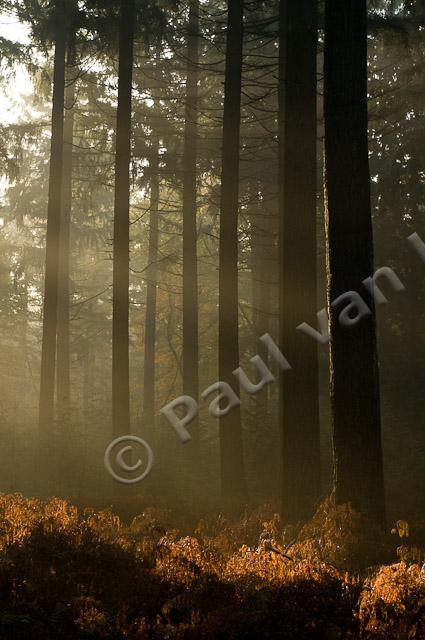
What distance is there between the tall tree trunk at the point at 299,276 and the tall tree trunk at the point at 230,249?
3.46m

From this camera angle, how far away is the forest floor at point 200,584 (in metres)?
5.01

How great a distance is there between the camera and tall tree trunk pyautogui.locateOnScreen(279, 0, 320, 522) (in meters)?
10.4

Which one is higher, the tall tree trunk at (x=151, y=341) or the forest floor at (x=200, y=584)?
the tall tree trunk at (x=151, y=341)

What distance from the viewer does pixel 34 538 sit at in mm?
7520

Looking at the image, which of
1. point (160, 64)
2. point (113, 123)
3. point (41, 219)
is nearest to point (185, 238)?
point (113, 123)

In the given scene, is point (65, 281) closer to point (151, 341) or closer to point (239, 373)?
point (151, 341)

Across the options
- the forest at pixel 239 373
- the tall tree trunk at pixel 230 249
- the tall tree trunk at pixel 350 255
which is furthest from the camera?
the tall tree trunk at pixel 230 249

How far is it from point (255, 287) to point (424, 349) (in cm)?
791

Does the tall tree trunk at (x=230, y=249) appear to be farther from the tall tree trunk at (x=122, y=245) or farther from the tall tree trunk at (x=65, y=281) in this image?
the tall tree trunk at (x=65, y=281)

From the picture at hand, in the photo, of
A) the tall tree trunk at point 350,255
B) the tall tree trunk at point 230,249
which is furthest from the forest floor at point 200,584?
the tall tree trunk at point 230,249

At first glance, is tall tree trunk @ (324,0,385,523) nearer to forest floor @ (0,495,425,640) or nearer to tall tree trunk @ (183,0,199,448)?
forest floor @ (0,495,425,640)

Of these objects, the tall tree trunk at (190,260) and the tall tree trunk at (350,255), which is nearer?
the tall tree trunk at (350,255)

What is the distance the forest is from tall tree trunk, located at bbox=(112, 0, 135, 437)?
0.18ft

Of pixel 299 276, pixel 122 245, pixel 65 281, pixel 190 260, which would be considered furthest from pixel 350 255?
pixel 65 281
